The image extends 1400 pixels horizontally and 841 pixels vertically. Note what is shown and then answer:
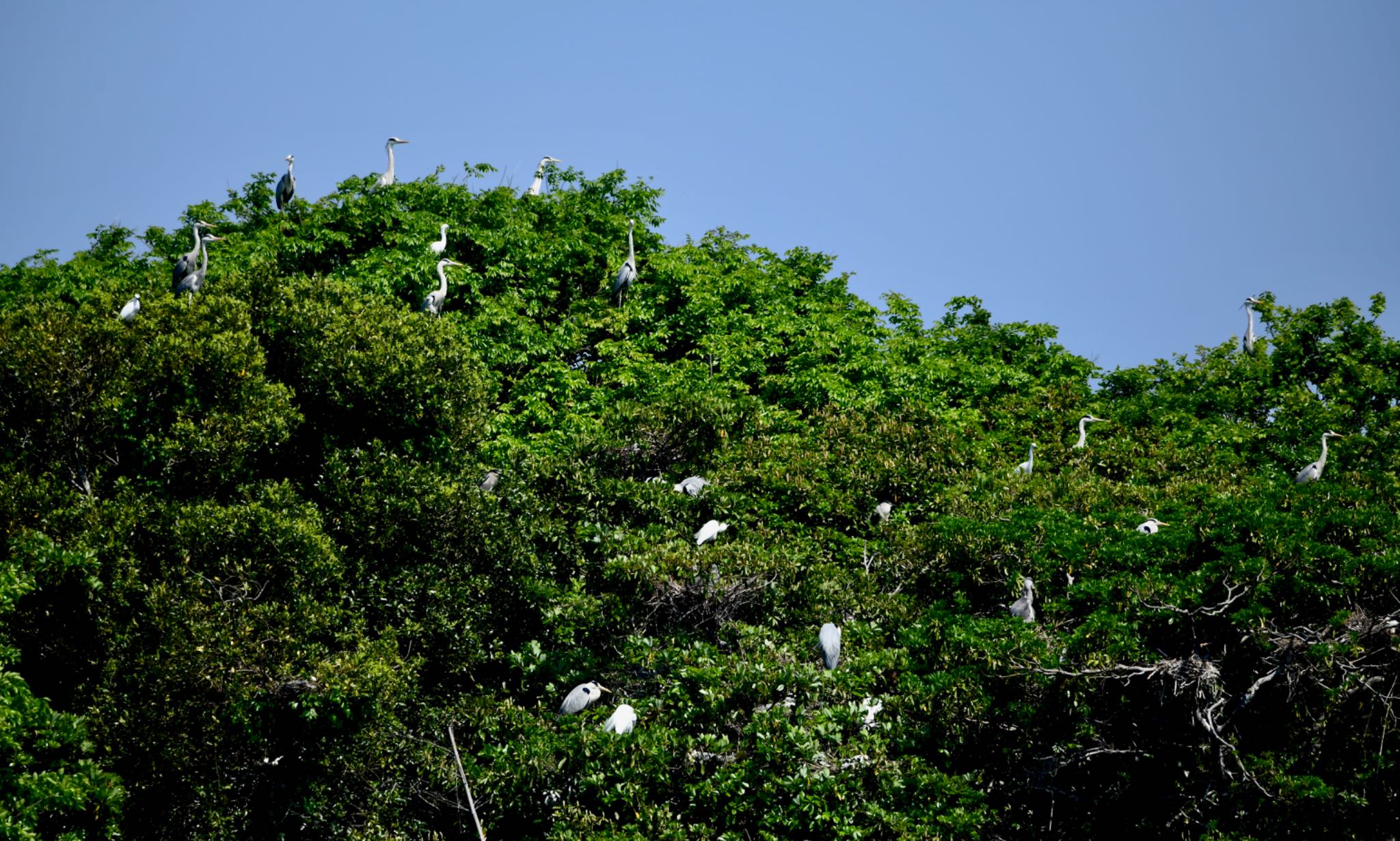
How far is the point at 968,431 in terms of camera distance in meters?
20.4

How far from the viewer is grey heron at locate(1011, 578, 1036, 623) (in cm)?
1350

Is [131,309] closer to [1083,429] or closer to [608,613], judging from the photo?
[608,613]

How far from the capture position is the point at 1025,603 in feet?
44.5

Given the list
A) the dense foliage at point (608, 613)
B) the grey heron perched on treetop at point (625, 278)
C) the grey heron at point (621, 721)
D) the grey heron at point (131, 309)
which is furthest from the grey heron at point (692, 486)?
the grey heron perched on treetop at point (625, 278)

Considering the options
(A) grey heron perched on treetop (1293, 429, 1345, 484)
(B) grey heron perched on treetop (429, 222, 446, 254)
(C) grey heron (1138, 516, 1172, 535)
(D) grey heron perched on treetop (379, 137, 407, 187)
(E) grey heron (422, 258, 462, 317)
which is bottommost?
(C) grey heron (1138, 516, 1172, 535)

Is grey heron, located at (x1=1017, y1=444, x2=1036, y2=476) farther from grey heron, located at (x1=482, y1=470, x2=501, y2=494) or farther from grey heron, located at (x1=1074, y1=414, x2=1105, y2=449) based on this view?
grey heron, located at (x1=482, y1=470, x2=501, y2=494)

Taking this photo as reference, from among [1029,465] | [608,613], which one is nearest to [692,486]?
[608,613]

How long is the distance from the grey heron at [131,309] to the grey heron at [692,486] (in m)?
7.46

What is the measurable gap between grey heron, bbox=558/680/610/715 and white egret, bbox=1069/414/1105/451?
10.8 metres

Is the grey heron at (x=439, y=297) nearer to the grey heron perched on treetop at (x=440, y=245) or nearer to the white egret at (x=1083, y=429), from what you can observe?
the grey heron perched on treetop at (x=440, y=245)

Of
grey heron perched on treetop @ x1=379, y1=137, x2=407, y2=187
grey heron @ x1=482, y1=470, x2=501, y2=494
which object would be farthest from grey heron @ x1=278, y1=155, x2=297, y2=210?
grey heron @ x1=482, y1=470, x2=501, y2=494

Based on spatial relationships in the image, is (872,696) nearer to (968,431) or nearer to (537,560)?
(537,560)

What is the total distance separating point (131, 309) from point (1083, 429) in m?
15.3

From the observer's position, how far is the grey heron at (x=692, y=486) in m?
17.4
